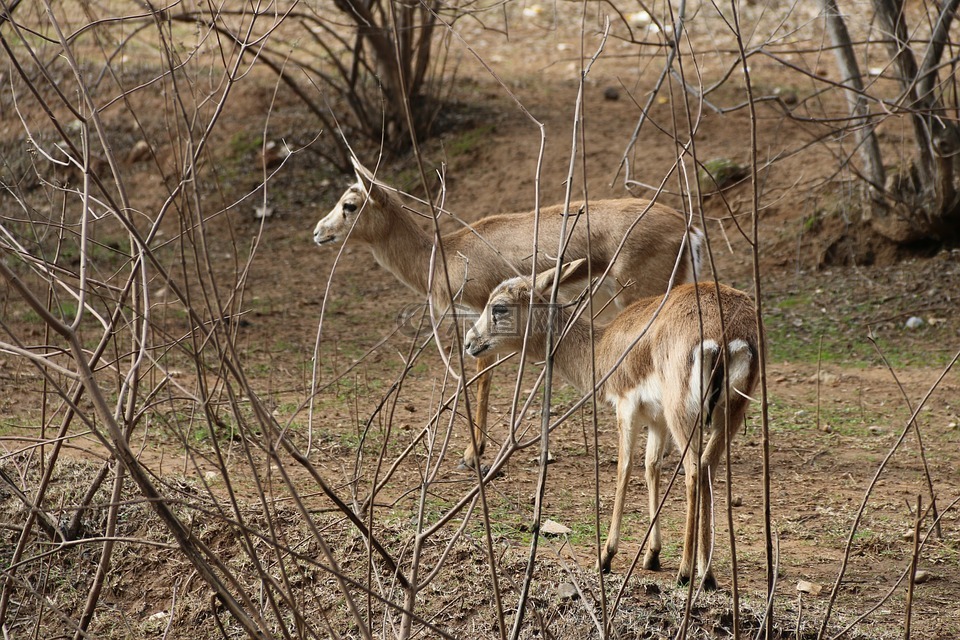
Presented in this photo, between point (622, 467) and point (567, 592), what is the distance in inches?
26.9

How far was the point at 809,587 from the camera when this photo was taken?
12.9 ft

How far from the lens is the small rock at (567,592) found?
376 centimetres

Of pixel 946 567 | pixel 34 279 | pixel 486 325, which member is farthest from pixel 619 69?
pixel 946 567

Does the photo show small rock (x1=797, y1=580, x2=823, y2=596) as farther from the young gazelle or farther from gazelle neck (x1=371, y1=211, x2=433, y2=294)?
gazelle neck (x1=371, y1=211, x2=433, y2=294)

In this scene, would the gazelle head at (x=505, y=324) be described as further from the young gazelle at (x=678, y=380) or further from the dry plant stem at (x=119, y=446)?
the dry plant stem at (x=119, y=446)

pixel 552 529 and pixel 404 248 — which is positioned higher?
pixel 404 248

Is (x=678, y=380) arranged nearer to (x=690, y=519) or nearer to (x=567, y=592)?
(x=690, y=519)

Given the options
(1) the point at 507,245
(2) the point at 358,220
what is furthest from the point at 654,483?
(2) the point at 358,220

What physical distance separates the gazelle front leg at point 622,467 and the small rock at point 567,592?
36 cm

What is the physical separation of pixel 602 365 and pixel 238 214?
7.69m

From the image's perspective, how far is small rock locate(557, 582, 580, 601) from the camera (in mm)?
3764

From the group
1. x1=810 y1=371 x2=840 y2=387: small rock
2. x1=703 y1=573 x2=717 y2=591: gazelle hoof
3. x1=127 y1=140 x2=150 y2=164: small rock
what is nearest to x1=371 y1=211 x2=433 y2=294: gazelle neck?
x1=810 y1=371 x2=840 y2=387: small rock

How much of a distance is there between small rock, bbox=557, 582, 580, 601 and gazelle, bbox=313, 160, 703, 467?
166 centimetres

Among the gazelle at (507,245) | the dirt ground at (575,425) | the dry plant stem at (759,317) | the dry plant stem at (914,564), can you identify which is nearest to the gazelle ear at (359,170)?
the gazelle at (507,245)
